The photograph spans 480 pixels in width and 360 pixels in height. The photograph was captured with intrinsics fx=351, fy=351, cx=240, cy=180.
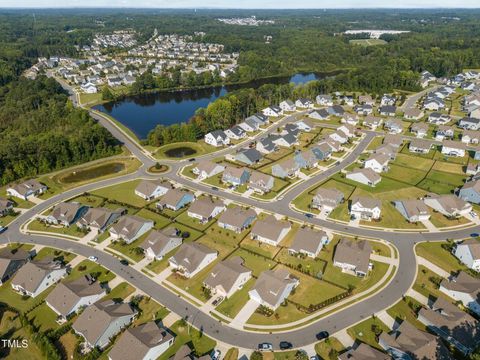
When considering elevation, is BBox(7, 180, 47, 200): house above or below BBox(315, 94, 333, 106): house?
below

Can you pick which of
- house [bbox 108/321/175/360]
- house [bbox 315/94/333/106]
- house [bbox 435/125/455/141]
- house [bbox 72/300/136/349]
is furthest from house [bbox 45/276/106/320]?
house [bbox 315/94/333/106]

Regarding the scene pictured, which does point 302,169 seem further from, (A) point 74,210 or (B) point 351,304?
(A) point 74,210

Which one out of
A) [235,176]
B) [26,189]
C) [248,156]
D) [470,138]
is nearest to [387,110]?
[470,138]

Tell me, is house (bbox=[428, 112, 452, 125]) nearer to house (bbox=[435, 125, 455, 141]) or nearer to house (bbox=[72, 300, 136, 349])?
house (bbox=[435, 125, 455, 141])

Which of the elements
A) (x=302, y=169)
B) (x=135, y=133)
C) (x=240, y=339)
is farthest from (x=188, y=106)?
(x=240, y=339)

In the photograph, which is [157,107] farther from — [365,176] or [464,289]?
[464,289]

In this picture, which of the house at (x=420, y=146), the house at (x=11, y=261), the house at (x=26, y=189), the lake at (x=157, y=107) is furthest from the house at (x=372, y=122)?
the house at (x=11, y=261)
